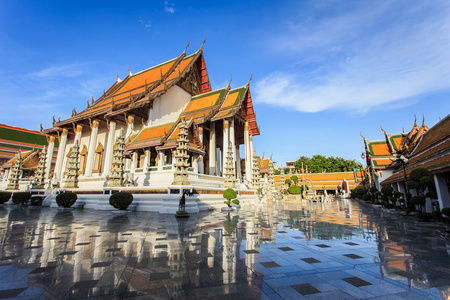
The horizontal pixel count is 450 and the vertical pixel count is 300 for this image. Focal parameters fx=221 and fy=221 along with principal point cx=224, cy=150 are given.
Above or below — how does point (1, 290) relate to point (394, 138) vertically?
below

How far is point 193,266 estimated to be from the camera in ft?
11.1

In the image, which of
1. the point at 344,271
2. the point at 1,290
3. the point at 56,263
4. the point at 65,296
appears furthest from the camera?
the point at 56,263

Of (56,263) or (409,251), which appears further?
(409,251)

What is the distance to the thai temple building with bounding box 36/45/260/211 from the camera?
16.5m

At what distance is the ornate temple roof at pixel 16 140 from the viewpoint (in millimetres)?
35281

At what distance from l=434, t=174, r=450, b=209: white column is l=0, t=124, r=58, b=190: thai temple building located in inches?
1411

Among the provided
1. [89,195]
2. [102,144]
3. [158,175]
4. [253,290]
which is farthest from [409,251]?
[102,144]

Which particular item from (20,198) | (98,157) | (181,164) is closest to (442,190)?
(181,164)

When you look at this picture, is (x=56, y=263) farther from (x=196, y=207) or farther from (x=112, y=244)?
(x=196, y=207)

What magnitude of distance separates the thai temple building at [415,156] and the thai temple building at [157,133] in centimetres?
1115

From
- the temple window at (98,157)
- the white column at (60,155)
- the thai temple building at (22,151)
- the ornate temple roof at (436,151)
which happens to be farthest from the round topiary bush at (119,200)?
the thai temple building at (22,151)

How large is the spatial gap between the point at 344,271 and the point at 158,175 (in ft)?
49.8

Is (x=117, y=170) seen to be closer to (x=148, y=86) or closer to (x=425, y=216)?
(x=148, y=86)

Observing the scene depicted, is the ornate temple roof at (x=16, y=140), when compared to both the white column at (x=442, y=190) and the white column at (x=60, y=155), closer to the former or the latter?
the white column at (x=60, y=155)
